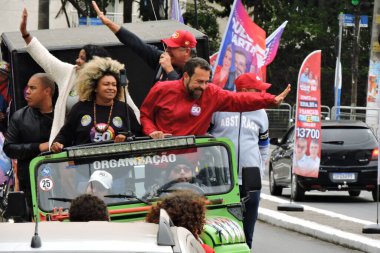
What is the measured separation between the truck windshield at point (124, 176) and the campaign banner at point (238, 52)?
704 centimetres

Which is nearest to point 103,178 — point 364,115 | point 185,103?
point 185,103

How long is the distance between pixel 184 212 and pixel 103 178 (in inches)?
67.3

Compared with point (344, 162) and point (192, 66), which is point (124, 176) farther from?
point (344, 162)

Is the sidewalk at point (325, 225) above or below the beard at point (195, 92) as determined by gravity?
below

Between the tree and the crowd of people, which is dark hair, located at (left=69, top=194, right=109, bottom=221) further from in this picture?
the tree

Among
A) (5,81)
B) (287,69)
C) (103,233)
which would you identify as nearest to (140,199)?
(103,233)

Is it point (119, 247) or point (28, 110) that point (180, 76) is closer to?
point (28, 110)

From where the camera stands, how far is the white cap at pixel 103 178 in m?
9.18

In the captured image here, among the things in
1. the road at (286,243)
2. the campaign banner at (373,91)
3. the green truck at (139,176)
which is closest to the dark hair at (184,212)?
the green truck at (139,176)

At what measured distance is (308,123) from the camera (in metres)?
→ 23.2

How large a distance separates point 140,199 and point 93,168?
16.4 inches

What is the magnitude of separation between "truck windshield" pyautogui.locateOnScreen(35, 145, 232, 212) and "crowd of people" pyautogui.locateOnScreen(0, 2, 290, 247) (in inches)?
2.1

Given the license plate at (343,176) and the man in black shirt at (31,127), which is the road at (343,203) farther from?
the man in black shirt at (31,127)

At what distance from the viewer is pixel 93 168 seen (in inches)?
367
